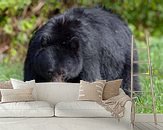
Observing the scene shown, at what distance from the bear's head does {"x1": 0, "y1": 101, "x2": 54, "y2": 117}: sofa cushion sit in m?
0.92

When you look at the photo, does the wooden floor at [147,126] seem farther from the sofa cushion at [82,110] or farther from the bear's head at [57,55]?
the bear's head at [57,55]

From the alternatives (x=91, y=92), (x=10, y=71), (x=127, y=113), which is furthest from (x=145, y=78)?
(x=127, y=113)

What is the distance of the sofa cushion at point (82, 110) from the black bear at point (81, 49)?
2.96ft

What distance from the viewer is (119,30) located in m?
5.18

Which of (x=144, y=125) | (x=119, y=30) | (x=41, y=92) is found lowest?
(x=144, y=125)

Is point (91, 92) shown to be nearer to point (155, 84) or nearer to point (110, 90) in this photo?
point (110, 90)

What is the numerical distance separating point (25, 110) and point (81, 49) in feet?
3.90

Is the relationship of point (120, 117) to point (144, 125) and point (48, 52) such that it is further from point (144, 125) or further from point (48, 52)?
point (48, 52)

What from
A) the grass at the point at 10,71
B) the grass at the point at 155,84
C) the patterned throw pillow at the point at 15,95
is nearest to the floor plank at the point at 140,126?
the grass at the point at 155,84

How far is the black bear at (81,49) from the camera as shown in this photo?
470 cm

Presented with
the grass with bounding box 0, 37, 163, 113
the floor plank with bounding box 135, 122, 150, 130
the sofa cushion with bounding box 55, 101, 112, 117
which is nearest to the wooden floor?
the floor plank with bounding box 135, 122, 150, 130

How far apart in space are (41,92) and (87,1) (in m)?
3.28

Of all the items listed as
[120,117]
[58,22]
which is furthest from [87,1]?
[120,117]

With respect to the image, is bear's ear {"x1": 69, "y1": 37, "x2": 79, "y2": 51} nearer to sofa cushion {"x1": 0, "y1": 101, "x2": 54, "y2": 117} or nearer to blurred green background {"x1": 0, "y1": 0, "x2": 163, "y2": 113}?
sofa cushion {"x1": 0, "y1": 101, "x2": 54, "y2": 117}
